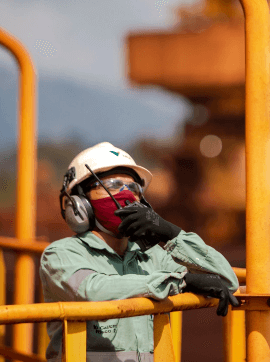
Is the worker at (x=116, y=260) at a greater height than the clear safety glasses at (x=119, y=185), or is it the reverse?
the clear safety glasses at (x=119, y=185)

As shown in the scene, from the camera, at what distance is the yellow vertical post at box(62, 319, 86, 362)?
1.61m

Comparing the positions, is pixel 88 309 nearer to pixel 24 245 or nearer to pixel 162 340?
pixel 162 340

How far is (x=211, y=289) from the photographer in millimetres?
2051

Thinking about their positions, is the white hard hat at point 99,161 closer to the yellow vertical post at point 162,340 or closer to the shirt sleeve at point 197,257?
the shirt sleeve at point 197,257

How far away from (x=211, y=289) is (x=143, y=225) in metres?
0.35

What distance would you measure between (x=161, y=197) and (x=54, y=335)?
22.8 meters

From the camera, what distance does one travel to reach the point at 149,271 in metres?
2.37

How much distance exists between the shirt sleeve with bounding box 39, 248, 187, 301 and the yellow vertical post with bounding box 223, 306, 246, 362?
0.84 m

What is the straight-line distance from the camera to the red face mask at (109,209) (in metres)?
2.38

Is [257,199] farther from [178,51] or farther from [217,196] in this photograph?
[217,196]

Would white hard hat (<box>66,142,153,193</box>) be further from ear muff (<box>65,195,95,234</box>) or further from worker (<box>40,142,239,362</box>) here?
ear muff (<box>65,195,95,234</box>)

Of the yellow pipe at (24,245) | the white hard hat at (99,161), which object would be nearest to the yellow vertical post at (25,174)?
the yellow pipe at (24,245)

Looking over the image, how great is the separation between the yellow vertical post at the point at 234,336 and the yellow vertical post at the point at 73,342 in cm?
127

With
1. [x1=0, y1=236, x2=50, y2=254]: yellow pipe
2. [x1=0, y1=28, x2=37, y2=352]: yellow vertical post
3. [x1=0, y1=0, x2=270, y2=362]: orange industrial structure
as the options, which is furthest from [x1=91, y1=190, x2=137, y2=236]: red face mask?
[x1=0, y1=28, x2=37, y2=352]: yellow vertical post
